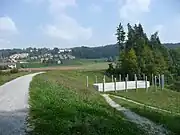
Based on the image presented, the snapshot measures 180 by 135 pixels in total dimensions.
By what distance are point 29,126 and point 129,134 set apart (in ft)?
12.8

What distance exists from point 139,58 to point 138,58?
21 cm

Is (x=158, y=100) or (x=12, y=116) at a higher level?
(x=12, y=116)

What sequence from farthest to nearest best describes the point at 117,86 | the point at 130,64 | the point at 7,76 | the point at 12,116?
the point at 130,64 → the point at 7,76 → the point at 117,86 → the point at 12,116

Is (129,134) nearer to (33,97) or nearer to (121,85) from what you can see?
(33,97)

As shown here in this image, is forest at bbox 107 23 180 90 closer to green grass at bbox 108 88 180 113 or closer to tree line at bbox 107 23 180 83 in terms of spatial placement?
tree line at bbox 107 23 180 83

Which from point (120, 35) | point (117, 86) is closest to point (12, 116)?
point (117, 86)

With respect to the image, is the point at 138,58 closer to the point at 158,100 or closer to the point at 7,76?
the point at 7,76

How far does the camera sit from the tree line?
83.1 m

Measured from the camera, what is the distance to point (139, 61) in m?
84.9

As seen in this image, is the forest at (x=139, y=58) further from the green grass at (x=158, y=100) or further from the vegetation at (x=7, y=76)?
the green grass at (x=158, y=100)

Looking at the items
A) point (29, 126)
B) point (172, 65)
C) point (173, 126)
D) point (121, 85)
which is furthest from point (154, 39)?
point (29, 126)

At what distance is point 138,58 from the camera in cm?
8556

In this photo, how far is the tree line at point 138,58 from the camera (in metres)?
83.1

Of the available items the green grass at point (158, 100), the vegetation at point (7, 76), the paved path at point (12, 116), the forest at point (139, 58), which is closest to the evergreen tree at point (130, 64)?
the forest at point (139, 58)
